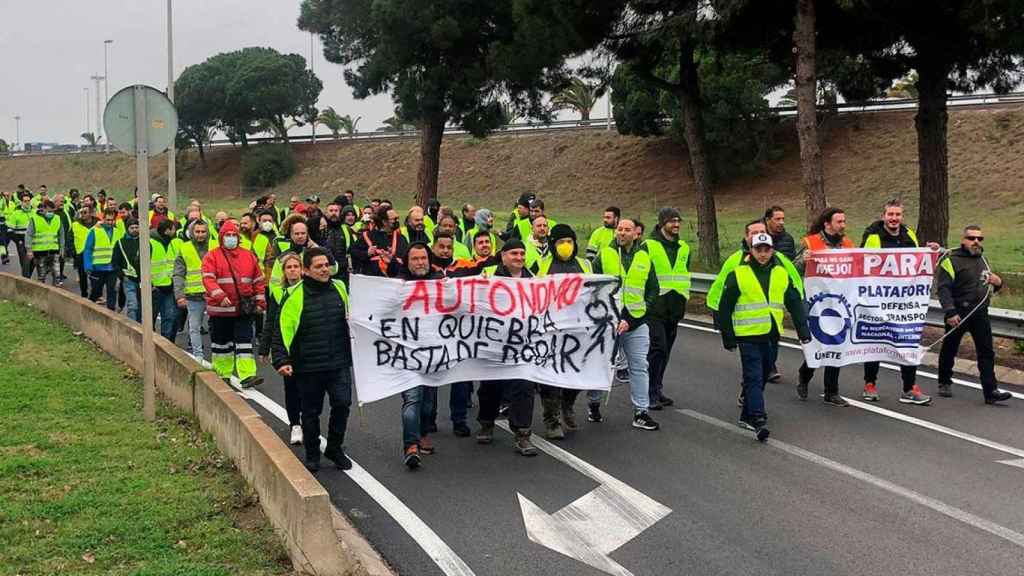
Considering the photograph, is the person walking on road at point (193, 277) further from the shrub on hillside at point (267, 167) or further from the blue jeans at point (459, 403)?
the shrub on hillside at point (267, 167)

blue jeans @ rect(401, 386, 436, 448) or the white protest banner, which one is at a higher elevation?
the white protest banner

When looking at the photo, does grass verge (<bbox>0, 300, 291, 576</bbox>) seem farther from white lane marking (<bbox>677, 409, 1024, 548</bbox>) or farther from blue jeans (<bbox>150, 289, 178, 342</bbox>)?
white lane marking (<bbox>677, 409, 1024, 548</bbox>)

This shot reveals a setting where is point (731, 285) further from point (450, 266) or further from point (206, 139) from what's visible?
point (206, 139)

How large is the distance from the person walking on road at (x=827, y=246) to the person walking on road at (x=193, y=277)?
20.7ft

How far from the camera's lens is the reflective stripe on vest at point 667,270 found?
955 cm

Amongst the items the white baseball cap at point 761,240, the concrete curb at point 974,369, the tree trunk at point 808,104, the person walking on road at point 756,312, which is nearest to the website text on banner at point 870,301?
the person walking on road at point 756,312

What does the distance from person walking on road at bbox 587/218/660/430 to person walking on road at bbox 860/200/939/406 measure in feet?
7.73

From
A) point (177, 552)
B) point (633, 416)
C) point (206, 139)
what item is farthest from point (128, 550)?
point (206, 139)

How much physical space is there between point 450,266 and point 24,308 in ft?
34.5

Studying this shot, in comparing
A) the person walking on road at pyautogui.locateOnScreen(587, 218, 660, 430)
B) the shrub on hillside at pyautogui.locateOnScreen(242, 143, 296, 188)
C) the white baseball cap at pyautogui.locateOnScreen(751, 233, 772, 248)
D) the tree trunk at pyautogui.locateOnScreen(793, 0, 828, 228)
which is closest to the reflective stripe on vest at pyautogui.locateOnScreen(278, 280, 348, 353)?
the person walking on road at pyautogui.locateOnScreen(587, 218, 660, 430)

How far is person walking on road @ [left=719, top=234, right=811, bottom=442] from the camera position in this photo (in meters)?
8.65

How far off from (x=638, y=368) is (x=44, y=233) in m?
14.2

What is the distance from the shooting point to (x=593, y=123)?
59062 millimetres

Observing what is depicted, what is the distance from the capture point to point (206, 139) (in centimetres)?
7612
